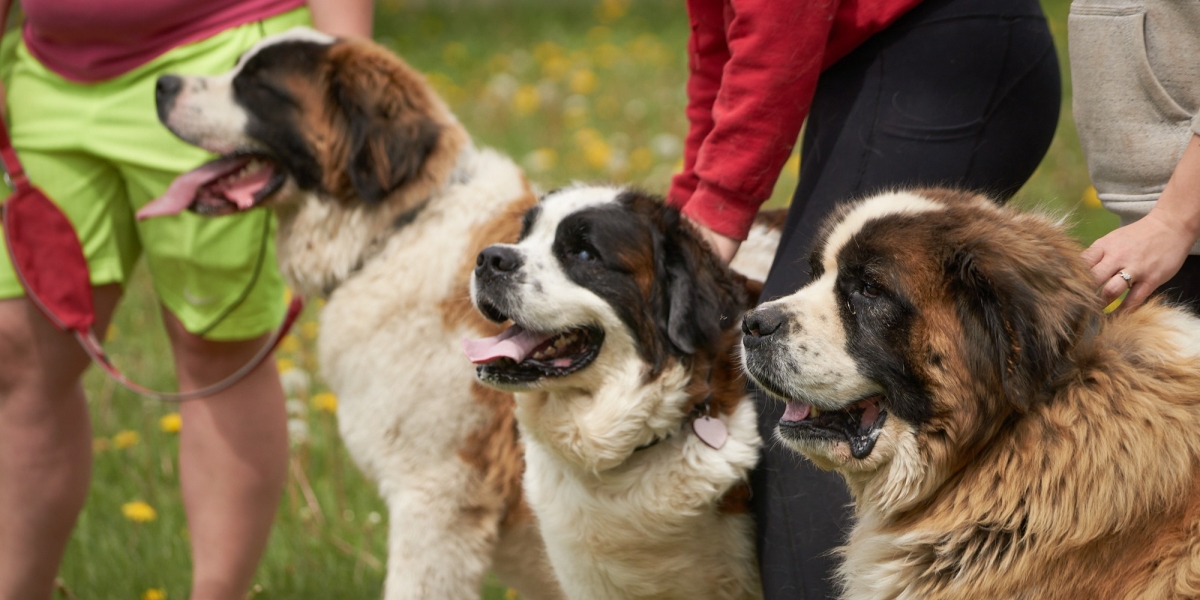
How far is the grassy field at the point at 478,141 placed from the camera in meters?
4.10

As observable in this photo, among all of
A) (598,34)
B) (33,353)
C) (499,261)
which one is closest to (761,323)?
(499,261)

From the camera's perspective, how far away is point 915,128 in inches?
101

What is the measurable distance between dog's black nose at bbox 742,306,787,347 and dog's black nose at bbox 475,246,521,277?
76 centimetres

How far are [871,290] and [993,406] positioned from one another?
303mm

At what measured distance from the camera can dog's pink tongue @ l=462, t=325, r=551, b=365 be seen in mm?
2889

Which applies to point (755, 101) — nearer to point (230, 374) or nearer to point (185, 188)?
point (185, 188)

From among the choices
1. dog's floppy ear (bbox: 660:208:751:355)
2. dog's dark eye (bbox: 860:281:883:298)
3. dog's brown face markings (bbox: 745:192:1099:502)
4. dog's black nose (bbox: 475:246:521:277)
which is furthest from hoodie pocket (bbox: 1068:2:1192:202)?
dog's black nose (bbox: 475:246:521:277)

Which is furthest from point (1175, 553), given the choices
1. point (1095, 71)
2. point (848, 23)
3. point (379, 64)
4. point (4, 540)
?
point (4, 540)

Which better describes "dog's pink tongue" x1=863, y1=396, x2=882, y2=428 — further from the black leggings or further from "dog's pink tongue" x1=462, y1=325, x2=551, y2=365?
"dog's pink tongue" x1=462, y1=325, x2=551, y2=365

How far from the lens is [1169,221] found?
2.14m

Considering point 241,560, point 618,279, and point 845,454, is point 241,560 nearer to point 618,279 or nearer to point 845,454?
point 618,279

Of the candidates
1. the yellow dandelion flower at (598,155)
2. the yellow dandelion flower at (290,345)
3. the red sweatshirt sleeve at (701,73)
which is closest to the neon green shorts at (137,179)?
the red sweatshirt sleeve at (701,73)

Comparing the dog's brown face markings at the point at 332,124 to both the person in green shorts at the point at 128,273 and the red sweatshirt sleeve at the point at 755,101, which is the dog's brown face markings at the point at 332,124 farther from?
the red sweatshirt sleeve at the point at 755,101

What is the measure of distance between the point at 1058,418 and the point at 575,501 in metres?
1.25
